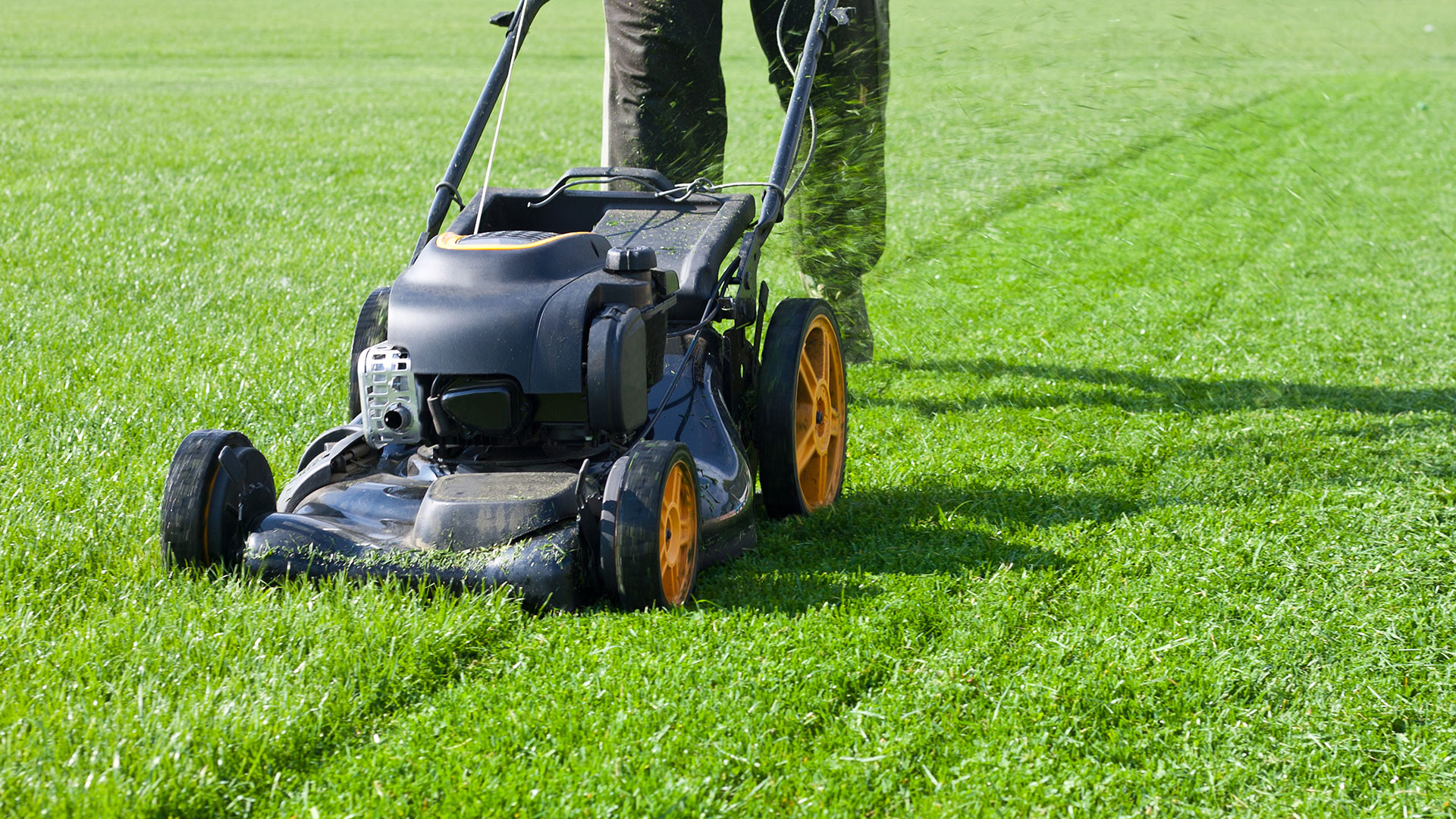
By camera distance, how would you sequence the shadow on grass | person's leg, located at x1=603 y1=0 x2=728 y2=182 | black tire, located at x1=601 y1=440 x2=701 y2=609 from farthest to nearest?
the shadow on grass → person's leg, located at x1=603 y1=0 x2=728 y2=182 → black tire, located at x1=601 y1=440 x2=701 y2=609

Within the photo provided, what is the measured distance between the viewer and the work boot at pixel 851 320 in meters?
4.67

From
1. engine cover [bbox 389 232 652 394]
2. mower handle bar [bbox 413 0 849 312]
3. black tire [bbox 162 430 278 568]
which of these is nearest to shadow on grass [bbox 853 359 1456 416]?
mower handle bar [bbox 413 0 849 312]

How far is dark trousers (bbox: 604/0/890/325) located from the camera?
3.91 metres

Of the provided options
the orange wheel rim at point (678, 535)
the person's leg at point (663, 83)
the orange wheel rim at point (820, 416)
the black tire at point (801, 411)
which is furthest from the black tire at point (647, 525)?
the person's leg at point (663, 83)

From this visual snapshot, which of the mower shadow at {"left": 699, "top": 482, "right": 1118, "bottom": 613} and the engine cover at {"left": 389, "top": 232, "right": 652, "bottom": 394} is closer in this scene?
the engine cover at {"left": 389, "top": 232, "right": 652, "bottom": 394}

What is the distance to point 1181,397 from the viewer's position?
4656 mm

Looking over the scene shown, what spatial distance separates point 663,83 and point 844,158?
99 centimetres

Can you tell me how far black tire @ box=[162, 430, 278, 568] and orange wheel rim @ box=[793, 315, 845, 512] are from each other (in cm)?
124

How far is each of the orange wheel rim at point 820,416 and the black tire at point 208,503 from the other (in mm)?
1238

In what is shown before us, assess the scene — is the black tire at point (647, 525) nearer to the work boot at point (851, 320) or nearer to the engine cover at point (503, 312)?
the engine cover at point (503, 312)

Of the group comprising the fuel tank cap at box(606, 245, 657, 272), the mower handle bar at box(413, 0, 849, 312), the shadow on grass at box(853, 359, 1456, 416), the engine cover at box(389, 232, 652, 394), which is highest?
the mower handle bar at box(413, 0, 849, 312)

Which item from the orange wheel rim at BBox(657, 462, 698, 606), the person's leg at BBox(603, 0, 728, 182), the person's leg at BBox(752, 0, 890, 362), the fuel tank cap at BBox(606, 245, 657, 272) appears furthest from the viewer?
the person's leg at BBox(752, 0, 890, 362)

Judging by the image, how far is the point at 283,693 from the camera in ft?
7.29

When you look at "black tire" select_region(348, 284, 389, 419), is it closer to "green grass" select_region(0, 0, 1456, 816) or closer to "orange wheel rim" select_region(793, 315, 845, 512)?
"green grass" select_region(0, 0, 1456, 816)
